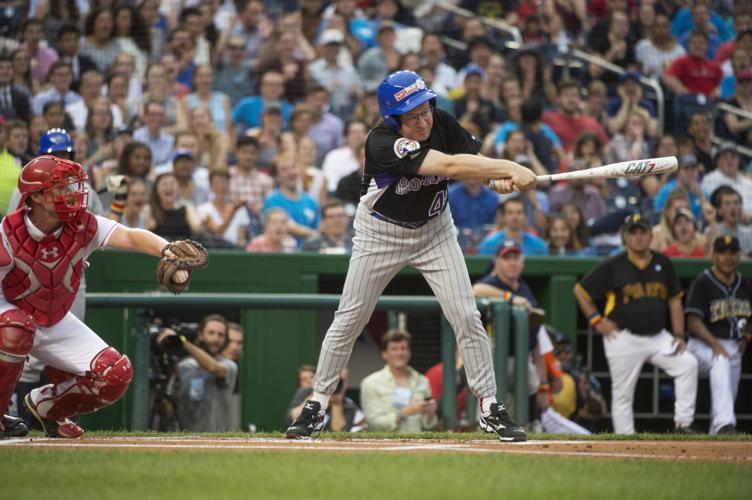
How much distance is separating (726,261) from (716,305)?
37 centimetres

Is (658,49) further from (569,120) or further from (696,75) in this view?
(569,120)

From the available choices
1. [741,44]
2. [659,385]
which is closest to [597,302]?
[659,385]

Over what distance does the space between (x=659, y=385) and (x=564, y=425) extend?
193 cm

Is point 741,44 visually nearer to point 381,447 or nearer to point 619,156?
point 619,156

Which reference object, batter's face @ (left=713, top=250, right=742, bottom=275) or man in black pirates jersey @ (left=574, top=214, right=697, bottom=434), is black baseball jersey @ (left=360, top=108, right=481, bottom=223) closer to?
man in black pirates jersey @ (left=574, top=214, right=697, bottom=434)

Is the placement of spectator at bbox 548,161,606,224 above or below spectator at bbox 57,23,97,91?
below

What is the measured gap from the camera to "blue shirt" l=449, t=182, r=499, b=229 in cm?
1101

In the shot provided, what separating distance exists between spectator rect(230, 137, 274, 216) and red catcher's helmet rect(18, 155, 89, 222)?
483cm

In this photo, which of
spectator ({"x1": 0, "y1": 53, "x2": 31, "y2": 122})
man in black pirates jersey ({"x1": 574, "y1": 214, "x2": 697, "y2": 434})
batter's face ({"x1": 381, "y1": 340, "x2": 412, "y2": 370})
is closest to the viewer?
batter's face ({"x1": 381, "y1": 340, "x2": 412, "y2": 370})

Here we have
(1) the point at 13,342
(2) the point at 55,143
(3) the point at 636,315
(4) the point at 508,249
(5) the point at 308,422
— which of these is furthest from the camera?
(3) the point at 636,315

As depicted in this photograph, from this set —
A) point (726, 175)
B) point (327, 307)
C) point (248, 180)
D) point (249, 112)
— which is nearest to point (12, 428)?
point (327, 307)

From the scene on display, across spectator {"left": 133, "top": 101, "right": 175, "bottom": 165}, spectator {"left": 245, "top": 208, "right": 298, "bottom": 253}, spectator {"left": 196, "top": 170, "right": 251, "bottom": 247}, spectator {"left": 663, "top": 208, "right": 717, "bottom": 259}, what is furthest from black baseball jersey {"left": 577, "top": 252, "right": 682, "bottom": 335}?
spectator {"left": 133, "top": 101, "right": 175, "bottom": 165}

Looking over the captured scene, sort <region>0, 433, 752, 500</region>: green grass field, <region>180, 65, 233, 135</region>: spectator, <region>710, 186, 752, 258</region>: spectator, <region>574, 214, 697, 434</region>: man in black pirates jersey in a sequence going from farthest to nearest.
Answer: <region>180, 65, 233, 135</region>: spectator, <region>710, 186, 752, 258</region>: spectator, <region>574, 214, 697, 434</region>: man in black pirates jersey, <region>0, 433, 752, 500</region>: green grass field

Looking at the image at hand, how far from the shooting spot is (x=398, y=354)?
9055mm
